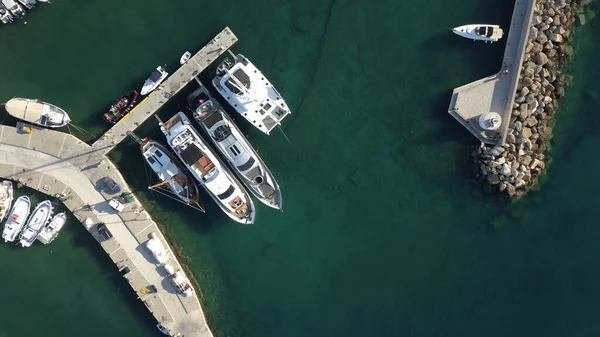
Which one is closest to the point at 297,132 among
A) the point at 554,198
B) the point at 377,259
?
the point at 377,259

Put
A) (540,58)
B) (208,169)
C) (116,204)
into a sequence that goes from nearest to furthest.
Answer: (208,169) → (540,58) → (116,204)

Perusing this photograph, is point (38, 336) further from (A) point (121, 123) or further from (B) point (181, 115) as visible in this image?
(B) point (181, 115)

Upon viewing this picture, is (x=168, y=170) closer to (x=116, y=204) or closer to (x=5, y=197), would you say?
(x=116, y=204)


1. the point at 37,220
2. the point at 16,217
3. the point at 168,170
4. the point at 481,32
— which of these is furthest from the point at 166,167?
Result: the point at 481,32

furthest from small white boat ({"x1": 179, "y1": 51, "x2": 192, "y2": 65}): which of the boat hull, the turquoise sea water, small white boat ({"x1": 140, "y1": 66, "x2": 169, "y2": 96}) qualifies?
the boat hull

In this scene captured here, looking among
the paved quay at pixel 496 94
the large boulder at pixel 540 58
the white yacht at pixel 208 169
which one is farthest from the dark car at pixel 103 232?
the large boulder at pixel 540 58
